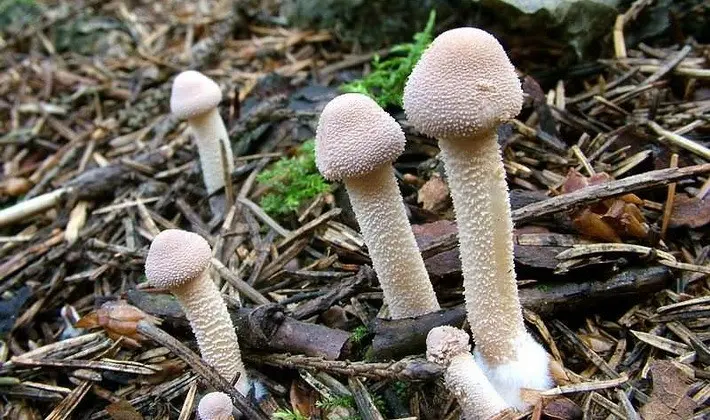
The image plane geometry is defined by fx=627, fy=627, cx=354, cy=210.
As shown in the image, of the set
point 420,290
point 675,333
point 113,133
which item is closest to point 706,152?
point 675,333

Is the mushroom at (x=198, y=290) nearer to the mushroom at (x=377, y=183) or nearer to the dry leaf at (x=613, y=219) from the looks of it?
the mushroom at (x=377, y=183)

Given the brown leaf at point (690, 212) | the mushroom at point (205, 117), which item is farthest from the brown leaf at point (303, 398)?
the brown leaf at point (690, 212)

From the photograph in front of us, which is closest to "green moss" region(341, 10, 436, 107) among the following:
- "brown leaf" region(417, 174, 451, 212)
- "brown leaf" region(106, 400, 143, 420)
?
"brown leaf" region(417, 174, 451, 212)

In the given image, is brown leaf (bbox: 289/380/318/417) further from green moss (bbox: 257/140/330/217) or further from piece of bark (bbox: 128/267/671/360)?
green moss (bbox: 257/140/330/217)

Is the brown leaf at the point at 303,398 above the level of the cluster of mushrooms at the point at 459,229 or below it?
below

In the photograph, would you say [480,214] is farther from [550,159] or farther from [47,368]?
[47,368]

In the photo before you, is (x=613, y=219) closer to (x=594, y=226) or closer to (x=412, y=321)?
(x=594, y=226)

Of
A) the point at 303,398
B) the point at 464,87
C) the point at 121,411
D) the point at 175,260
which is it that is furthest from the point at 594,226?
the point at 121,411
